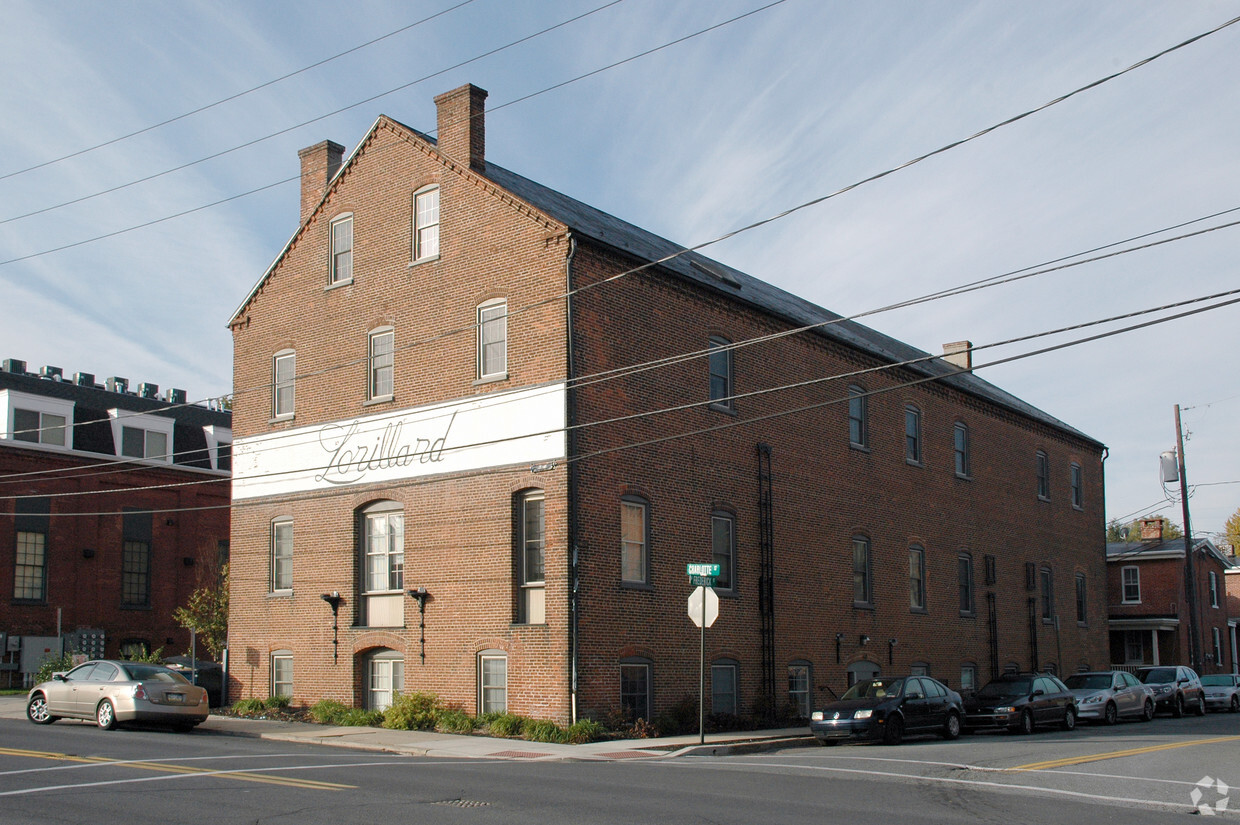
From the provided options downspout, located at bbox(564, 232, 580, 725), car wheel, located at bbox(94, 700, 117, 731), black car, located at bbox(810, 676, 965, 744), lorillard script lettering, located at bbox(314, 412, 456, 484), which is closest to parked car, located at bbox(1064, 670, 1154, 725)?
black car, located at bbox(810, 676, 965, 744)

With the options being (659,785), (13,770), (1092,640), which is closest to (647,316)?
(659,785)

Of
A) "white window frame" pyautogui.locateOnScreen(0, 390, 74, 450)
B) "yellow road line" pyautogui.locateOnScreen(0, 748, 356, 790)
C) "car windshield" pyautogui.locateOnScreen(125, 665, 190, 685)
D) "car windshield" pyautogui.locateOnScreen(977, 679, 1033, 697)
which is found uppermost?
"white window frame" pyautogui.locateOnScreen(0, 390, 74, 450)

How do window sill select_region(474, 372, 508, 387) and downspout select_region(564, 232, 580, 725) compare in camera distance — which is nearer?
downspout select_region(564, 232, 580, 725)

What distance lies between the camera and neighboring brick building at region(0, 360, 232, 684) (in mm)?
41812

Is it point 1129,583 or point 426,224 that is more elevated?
point 426,224

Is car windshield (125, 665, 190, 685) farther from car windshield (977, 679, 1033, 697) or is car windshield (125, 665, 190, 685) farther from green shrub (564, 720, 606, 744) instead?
car windshield (977, 679, 1033, 697)

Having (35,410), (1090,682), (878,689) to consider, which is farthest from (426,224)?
(35,410)

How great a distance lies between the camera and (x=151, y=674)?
2266 centimetres

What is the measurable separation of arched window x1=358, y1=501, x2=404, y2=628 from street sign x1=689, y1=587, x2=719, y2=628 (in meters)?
6.93

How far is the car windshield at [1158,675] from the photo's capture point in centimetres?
3497

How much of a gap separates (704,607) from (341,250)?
42.8ft

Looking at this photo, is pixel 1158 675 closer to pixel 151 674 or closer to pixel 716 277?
pixel 716 277

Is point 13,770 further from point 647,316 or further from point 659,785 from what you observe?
point 647,316

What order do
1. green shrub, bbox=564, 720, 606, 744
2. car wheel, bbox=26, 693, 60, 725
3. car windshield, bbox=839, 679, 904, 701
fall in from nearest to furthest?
green shrub, bbox=564, 720, 606, 744
car windshield, bbox=839, 679, 904, 701
car wheel, bbox=26, 693, 60, 725
